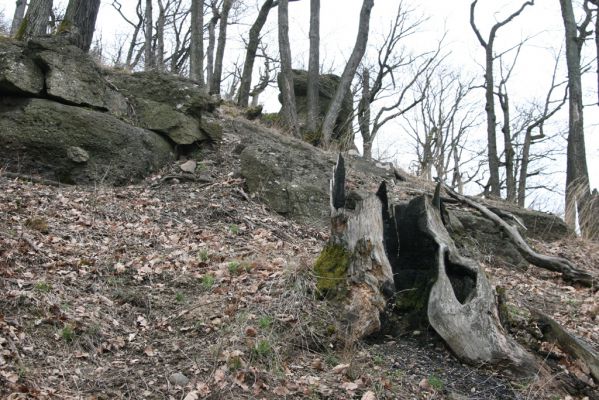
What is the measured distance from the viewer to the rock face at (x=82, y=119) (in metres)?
8.34

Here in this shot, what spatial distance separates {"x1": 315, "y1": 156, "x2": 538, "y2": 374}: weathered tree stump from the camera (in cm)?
477

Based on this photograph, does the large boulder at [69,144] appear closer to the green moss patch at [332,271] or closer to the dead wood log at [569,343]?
the green moss patch at [332,271]

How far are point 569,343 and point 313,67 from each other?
10.9 metres

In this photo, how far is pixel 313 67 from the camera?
14.5m

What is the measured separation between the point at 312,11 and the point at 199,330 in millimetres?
11643

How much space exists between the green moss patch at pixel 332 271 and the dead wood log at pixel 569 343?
1797 millimetres

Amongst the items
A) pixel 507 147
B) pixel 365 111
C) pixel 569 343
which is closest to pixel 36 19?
pixel 569 343

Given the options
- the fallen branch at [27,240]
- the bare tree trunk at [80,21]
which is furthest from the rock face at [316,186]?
the fallen branch at [27,240]

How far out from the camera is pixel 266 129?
38.0 ft

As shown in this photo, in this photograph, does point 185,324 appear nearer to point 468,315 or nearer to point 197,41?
point 468,315

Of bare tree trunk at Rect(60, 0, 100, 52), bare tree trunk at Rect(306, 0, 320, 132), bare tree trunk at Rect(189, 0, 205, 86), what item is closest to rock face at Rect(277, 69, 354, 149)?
bare tree trunk at Rect(306, 0, 320, 132)

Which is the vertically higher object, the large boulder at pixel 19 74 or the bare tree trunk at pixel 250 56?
the bare tree trunk at pixel 250 56

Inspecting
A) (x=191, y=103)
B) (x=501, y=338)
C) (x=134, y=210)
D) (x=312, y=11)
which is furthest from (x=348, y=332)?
(x=312, y=11)

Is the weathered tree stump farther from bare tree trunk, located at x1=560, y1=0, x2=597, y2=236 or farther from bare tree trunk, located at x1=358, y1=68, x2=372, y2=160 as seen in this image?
bare tree trunk, located at x1=358, y1=68, x2=372, y2=160
